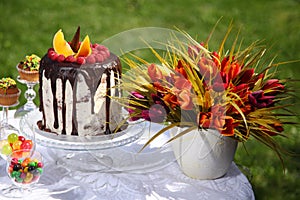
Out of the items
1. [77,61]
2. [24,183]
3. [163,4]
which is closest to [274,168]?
[77,61]

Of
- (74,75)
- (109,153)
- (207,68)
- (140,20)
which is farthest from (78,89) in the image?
(140,20)

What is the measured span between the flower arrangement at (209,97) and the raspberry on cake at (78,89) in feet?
0.63

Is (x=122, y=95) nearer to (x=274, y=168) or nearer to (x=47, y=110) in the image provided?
(x=47, y=110)

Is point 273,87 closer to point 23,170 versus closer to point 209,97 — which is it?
point 209,97

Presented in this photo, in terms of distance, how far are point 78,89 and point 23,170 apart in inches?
16.9

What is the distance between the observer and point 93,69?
2.21m

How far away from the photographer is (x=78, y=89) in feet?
7.23

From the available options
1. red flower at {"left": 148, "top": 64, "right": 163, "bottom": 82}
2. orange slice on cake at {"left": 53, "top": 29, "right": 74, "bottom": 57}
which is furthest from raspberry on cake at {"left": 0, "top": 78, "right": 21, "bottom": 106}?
red flower at {"left": 148, "top": 64, "right": 163, "bottom": 82}

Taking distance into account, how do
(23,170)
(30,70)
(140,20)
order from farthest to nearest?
(140,20) < (30,70) < (23,170)

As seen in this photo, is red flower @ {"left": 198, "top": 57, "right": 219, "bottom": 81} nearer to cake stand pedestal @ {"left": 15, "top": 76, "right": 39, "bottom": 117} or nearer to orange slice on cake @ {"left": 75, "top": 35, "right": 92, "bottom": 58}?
orange slice on cake @ {"left": 75, "top": 35, "right": 92, "bottom": 58}

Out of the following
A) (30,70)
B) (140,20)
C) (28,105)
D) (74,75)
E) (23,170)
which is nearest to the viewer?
(23,170)

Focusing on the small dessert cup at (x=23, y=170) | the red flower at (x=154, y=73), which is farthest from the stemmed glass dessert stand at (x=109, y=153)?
the red flower at (x=154, y=73)

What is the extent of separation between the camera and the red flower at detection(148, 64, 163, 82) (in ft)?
6.63

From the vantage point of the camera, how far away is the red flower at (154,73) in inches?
79.5
